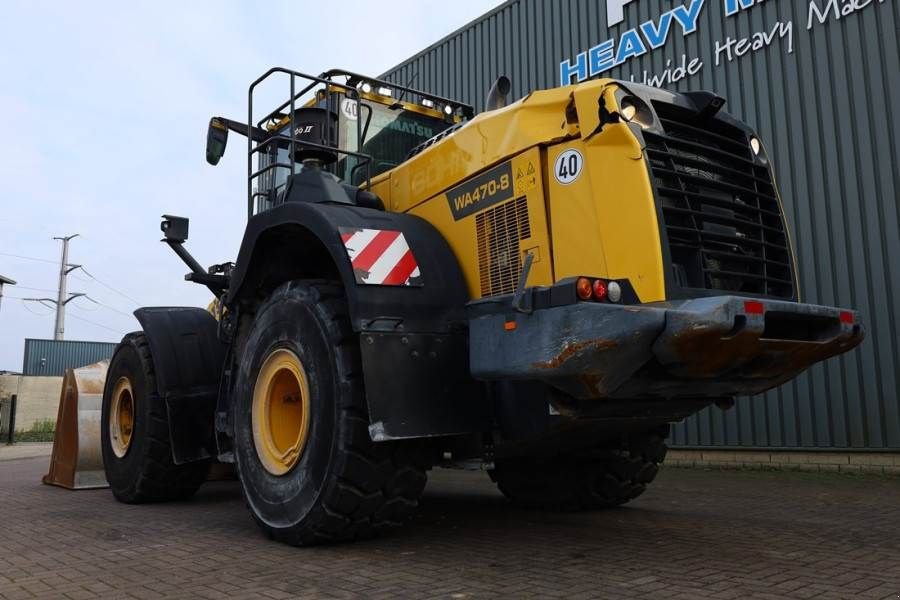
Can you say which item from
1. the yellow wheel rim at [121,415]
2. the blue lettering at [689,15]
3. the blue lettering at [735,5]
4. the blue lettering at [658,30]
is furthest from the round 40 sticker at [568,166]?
the blue lettering at [658,30]

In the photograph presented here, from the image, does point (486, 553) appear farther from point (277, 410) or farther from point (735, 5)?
point (735, 5)

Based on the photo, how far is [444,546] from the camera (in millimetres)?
4473

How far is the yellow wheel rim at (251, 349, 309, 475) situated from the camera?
15.5ft

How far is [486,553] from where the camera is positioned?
4270mm

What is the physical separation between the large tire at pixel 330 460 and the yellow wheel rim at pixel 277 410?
7cm

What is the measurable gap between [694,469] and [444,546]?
20.6 ft

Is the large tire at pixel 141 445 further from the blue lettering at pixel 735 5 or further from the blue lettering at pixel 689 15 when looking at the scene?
the blue lettering at pixel 735 5

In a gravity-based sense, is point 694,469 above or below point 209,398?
below

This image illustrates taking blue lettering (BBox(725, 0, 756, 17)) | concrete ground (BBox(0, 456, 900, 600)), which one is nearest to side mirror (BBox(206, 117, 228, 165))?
concrete ground (BBox(0, 456, 900, 600))

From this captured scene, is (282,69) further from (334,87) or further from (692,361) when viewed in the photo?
(692,361)

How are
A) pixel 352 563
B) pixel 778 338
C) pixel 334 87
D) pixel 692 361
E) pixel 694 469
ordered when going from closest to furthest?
1. pixel 692 361
2. pixel 778 338
3. pixel 352 563
4. pixel 334 87
5. pixel 694 469

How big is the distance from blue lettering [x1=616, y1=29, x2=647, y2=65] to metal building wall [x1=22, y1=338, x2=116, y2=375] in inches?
1215

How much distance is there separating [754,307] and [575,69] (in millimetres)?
9167

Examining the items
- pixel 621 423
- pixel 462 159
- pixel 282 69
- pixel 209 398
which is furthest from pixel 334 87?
pixel 621 423
